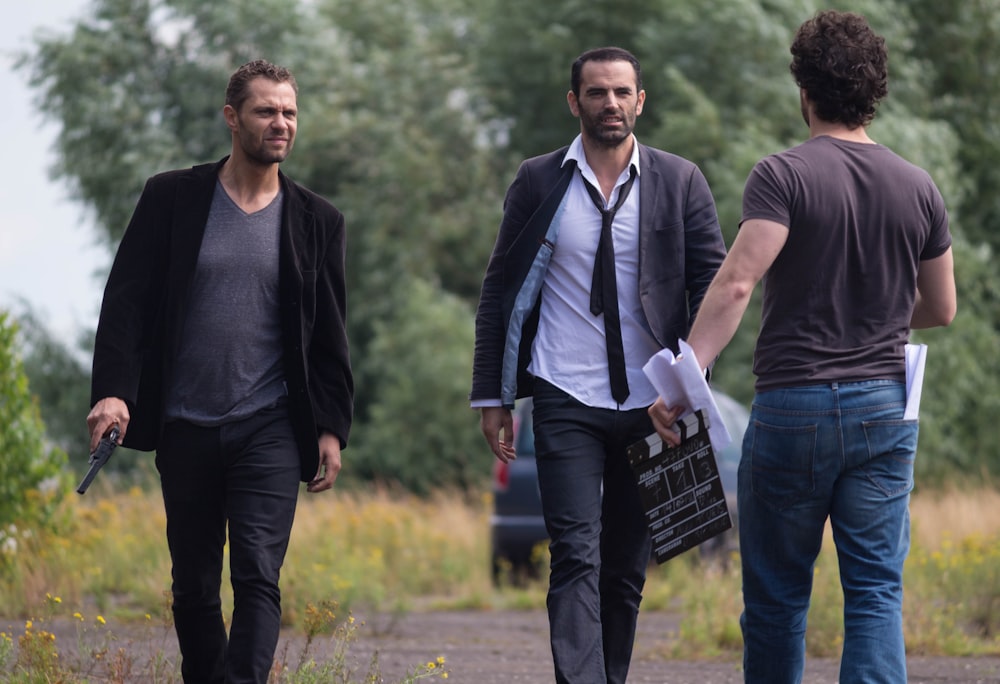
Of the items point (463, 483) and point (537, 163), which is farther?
point (463, 483)

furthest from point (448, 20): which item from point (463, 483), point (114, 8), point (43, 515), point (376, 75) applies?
point (43, 515)

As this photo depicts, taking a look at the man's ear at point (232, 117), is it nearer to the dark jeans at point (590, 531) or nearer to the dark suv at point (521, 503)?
the dark jeans at point (590, 531)

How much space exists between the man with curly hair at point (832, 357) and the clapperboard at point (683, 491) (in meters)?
0.38

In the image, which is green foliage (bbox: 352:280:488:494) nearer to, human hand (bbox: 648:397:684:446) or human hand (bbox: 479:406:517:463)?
human hand (bbox: 479:406:517:463)

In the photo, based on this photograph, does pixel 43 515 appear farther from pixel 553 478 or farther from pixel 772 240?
pixel 772 240

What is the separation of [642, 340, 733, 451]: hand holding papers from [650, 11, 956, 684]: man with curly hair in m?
0.23

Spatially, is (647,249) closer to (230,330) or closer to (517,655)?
(230,330)

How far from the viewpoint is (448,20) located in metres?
36.5

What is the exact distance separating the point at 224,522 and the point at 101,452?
493 mm

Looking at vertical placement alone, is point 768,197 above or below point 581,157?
below

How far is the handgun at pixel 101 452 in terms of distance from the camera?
5.17 meters

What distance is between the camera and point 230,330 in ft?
17.6

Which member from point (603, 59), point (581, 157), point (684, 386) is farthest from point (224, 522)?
point (603, 59)

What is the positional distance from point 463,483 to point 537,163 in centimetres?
2200
